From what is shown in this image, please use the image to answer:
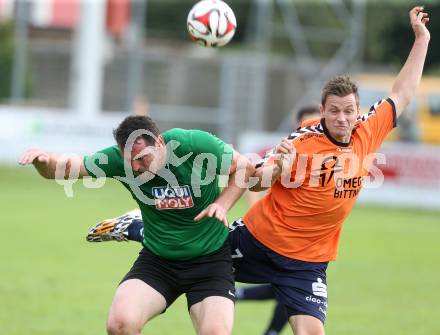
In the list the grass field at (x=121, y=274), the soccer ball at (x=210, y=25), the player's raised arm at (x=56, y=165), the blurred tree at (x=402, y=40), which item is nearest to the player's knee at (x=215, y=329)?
the player's raised arm at (x=56, y=165)

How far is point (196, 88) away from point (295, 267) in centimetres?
2483

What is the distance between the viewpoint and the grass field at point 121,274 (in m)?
8.90

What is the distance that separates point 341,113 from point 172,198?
3.95ft

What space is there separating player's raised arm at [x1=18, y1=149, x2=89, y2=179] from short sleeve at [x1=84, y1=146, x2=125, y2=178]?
58 millimetres

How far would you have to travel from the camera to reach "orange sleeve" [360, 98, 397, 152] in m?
6.62

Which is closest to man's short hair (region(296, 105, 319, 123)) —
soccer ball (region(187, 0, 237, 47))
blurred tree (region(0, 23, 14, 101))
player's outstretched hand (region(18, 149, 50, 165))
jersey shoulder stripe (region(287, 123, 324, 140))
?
soccer ball (region(187, 0, 237, 47))

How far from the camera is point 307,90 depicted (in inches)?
1086

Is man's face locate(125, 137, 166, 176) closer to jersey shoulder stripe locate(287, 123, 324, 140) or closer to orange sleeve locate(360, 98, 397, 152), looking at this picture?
jersey shoulder stripe locate(287, 123, 324, 140)

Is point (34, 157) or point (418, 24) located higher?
point (418, 24)

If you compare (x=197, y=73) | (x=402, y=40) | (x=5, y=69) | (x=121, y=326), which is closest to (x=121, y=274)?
(x=121, y=326)

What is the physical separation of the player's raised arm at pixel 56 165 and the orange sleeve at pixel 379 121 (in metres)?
1.90

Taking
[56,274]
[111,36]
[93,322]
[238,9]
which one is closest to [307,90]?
[111,36]

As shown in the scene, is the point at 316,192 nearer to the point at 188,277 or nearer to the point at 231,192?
the point at 231,192

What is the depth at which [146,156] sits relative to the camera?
19.7 feet
